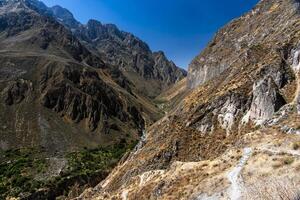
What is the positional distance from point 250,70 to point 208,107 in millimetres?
7695

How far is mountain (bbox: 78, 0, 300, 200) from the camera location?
32938 millimetres

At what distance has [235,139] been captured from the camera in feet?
163

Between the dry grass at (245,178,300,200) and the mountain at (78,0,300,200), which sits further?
the mountain at (78,0,300,200)

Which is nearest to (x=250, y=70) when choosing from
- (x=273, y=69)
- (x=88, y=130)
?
(x=273, y=69)

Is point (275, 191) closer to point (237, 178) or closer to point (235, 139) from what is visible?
point (237, 178)

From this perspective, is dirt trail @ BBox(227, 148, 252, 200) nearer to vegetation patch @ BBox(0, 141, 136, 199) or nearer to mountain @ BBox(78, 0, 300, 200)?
mountain @ BBox(78, 0, 300, 200)

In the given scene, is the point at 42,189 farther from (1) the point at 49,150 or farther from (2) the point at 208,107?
(2) the point at 208,107

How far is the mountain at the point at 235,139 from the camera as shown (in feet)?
108

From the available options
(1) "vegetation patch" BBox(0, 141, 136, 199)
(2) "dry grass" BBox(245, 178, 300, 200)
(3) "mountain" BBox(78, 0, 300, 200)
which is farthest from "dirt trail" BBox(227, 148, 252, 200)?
(1) "vegetation patch" BBox(0, 141, 136, 199)

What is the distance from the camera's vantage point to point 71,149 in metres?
166

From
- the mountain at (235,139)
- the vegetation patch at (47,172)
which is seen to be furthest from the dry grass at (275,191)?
the vegetation patch at (47,172)

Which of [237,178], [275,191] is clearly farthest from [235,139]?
[275,191]

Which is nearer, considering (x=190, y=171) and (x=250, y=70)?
(x=190, y=171)

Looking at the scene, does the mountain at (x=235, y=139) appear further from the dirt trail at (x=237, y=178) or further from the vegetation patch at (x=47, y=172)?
the vegetation patch at (x=47, y=172)
